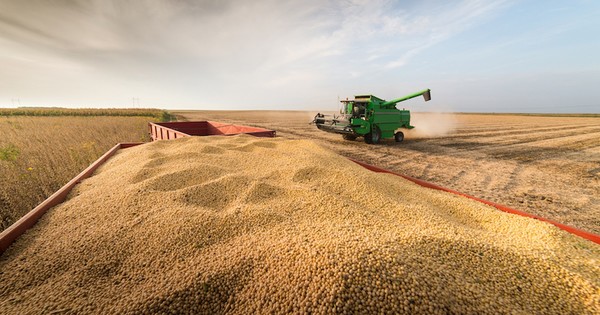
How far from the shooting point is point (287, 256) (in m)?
1.27

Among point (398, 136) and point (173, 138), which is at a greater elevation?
point (173, 138)

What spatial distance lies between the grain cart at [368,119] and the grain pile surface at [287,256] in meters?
6.04

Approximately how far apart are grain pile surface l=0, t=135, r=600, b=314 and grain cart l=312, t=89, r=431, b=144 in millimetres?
6038

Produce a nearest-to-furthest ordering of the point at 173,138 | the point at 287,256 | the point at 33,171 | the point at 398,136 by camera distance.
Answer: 1. the point at 287,256
2. the point at 33,171
3. the point at 173,138
4. the point at 398,136

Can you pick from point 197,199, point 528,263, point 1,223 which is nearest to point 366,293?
point 528,263

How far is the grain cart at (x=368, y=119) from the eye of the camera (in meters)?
8.13

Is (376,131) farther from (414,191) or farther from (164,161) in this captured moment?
(164,161)

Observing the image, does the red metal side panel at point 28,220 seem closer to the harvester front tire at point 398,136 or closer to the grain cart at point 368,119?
the grain cart at point 368,119

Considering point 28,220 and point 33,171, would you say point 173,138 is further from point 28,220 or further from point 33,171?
point 28,220

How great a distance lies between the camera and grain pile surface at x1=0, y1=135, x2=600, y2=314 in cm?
107

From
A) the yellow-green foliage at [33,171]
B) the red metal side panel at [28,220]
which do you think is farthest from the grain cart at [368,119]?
the red metal side panel at [28,220]

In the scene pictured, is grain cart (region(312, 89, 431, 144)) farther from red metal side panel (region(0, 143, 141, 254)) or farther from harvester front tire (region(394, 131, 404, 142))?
red metal side panel (region(0, 143, 141, 254))

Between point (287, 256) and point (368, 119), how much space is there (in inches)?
297

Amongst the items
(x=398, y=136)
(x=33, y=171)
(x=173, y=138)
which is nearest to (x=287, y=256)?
(x=173, y=138)
